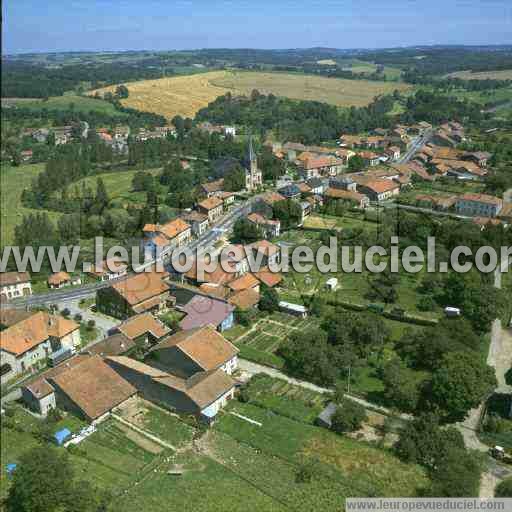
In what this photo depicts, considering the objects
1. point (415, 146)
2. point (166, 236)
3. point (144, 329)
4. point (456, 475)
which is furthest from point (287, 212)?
point (415, 146)

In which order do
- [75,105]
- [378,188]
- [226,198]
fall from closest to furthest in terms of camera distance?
[226,198], [378,188], [75,105]

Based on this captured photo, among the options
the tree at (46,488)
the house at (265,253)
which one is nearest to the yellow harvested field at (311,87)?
the house at (265,253)

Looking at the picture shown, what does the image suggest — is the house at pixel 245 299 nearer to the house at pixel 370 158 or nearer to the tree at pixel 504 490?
the tree at pixel 504 490

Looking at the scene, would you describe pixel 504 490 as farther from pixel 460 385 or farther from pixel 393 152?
pixel 393 152

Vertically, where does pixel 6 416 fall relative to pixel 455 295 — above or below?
below

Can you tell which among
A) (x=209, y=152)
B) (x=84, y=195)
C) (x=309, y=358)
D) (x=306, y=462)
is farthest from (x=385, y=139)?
(x=306, y=462)

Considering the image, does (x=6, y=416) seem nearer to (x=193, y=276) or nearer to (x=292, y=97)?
(x=193, y=276)
